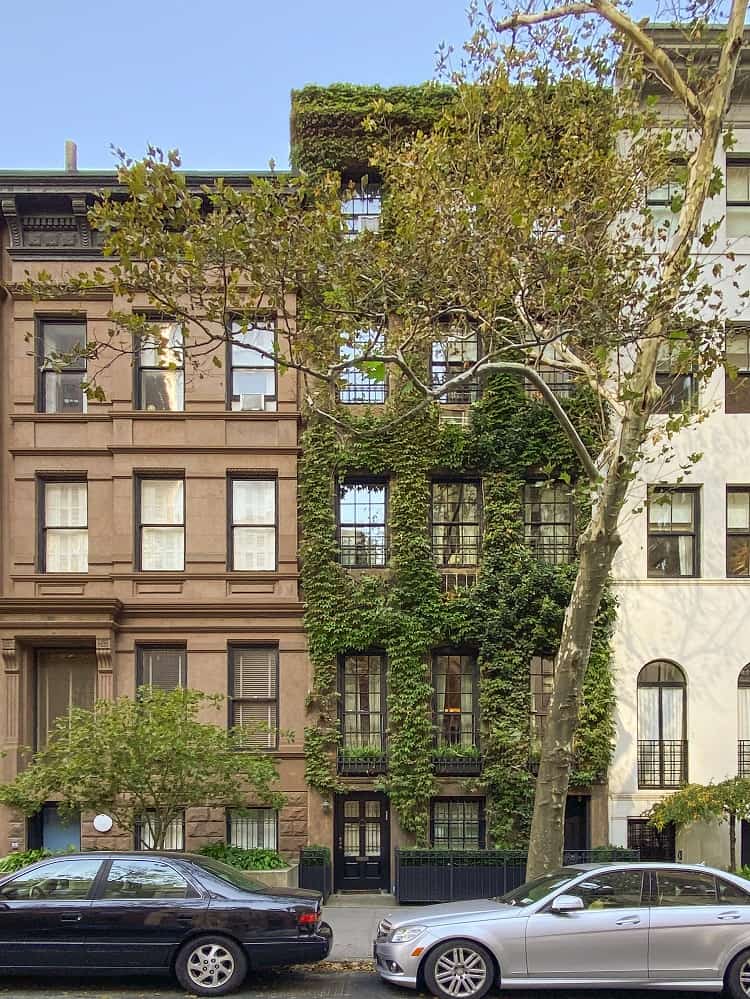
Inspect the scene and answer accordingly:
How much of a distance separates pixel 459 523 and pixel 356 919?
778 centimetres

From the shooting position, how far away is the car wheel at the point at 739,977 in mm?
10109

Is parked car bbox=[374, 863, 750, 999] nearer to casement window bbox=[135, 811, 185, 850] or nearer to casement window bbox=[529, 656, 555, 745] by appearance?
casement window bbox=[529, 656, 555, 745]

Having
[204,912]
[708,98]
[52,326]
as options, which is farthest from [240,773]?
[708,98]

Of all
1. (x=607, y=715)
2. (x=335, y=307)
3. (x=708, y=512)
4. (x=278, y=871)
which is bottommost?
(x=278, y=871)

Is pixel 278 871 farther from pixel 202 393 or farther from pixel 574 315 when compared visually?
pixel 574 315

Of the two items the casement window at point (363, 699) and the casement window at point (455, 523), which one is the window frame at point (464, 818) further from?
the casement window at point (455, 523)

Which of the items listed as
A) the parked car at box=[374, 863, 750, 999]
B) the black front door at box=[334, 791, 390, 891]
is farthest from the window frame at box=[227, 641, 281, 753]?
the parked car at box=[374, 863, 750, 999]

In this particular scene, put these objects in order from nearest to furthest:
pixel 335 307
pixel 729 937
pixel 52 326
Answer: pixel 729 937 < pixel 335 307 < pixel 52 326

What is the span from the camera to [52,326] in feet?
65.3

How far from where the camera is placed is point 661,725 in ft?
62.2

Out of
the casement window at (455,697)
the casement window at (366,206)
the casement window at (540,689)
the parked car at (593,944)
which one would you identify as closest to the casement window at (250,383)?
the casement window at (366,206)

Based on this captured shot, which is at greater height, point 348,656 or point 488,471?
point 488,471

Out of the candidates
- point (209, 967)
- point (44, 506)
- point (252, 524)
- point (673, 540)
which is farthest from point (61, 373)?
point (673, 540)

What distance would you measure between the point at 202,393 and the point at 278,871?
9265 mm
